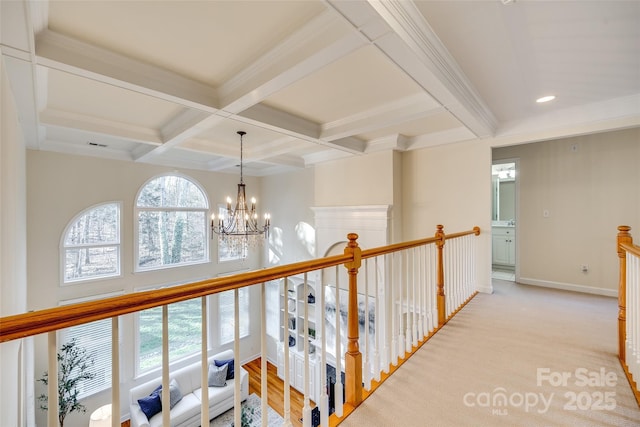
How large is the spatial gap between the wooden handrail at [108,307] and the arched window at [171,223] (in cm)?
498

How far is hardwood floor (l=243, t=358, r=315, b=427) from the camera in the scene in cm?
464

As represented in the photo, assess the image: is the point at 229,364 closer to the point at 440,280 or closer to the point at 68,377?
the point at 68,377

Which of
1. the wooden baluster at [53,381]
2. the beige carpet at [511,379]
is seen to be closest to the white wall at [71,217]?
the wooden baluster at [53,381]

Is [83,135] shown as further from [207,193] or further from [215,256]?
[215,256]

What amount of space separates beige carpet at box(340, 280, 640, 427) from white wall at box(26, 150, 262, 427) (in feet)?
16.4

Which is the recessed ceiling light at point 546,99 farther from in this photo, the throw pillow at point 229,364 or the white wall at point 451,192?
the throw pillow at point 229,364

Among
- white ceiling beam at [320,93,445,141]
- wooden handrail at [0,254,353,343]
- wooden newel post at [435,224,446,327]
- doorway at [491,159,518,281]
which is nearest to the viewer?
wooden handrail at [0,254,353,343]

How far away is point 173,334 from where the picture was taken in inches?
211

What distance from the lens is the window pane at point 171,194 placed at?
5297 mm

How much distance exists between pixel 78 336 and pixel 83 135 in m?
3.25

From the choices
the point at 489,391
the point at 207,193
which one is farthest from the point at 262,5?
the point at 207,193

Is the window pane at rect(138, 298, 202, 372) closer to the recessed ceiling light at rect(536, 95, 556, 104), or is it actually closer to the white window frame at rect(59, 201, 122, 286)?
the white window frame at rect(59, 201, 122, 286)

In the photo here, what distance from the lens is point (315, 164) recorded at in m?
5.67

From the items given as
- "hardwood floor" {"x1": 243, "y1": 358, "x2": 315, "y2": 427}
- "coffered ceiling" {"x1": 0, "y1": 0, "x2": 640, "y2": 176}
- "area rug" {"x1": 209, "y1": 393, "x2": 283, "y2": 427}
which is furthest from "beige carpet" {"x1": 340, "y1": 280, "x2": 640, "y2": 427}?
"area rug" {"x1": 209, "y1": 393, "x2": 283, "y2": 427}
